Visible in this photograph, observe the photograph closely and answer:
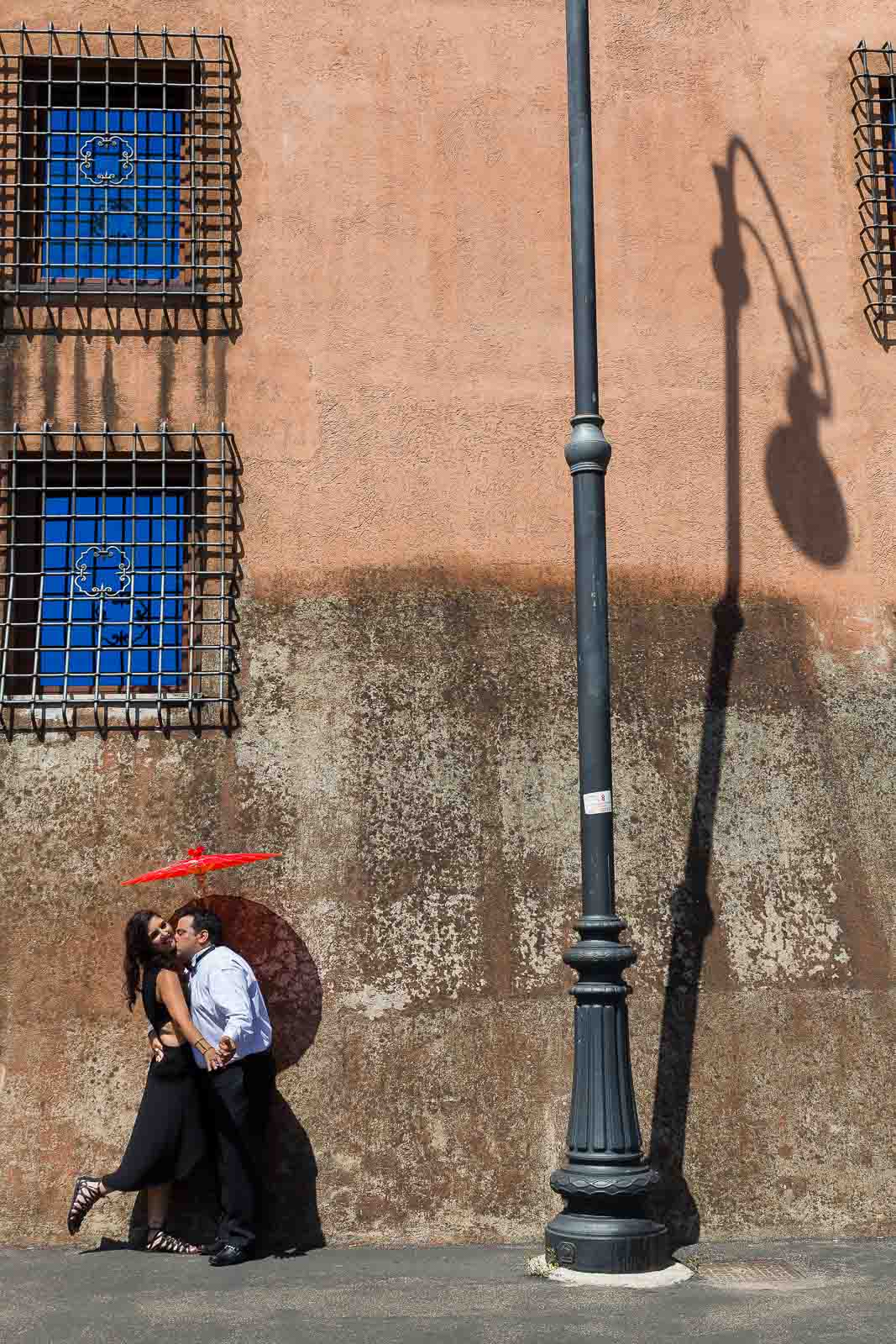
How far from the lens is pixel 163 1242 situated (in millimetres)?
6141

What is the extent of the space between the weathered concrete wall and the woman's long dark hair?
43 cm

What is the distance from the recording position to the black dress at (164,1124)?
608 cm

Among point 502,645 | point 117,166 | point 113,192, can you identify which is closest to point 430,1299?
point 502,645

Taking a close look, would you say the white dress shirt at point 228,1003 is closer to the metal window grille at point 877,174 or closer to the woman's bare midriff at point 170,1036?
the woman's bare midriff at point 170,1036

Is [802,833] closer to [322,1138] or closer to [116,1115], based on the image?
[322,1138]

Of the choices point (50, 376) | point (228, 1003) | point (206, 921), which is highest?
point (50, 376)

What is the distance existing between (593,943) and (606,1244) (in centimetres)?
122

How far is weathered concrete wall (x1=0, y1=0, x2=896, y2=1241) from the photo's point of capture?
262 inches

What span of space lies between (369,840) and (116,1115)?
1879 millimetres

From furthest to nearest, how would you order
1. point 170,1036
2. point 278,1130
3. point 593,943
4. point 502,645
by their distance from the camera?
point 502,645, point 278,1130, point 170,1036, point 593,943

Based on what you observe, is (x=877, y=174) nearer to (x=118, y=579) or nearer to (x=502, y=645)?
(x=502, y=645)

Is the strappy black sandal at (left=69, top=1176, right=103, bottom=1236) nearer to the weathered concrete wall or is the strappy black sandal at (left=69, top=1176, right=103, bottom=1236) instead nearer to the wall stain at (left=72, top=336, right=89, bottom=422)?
the weathered concrete wall

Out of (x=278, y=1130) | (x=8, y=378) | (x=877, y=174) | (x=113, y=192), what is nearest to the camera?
(x=278, y=1130)

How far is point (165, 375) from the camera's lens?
791cm
